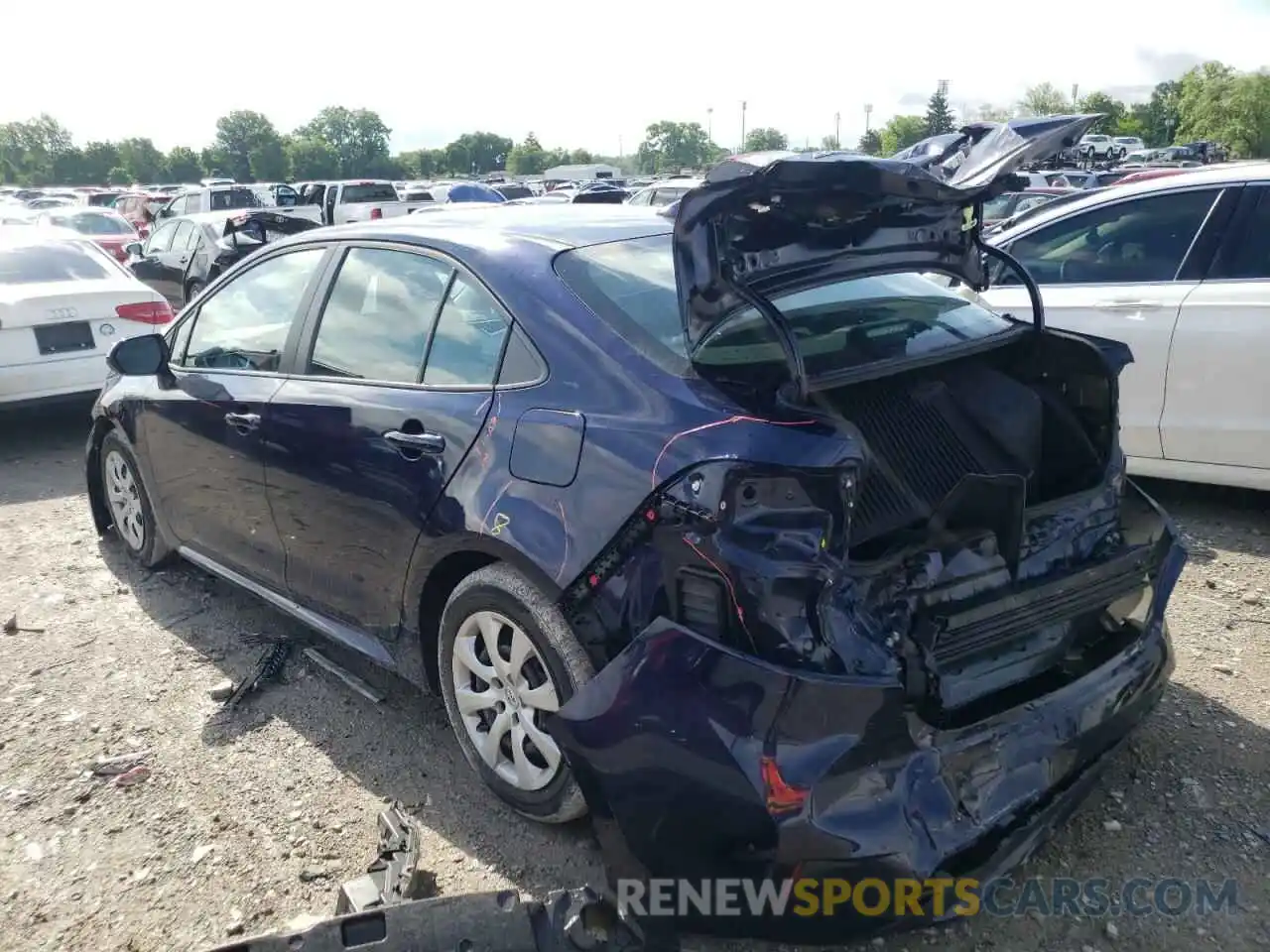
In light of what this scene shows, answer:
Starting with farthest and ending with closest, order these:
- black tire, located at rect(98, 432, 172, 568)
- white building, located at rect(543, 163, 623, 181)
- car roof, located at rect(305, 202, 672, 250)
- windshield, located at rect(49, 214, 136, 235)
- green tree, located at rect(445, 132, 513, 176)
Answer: green tree, located at rect(445, 132, 513, 176), white building, located at rect(543, 163, 623, 181), windshield, located at rect(49, 214, 136, 235), black tire, located at rect(98, 432, 172, 568), car roof, located at rect(305, 202, 672, 250)

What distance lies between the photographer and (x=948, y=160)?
2.88 meters

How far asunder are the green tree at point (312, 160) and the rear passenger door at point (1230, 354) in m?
113

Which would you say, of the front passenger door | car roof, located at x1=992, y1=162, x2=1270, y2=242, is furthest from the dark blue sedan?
the front passenger door

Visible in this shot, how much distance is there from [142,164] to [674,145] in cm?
6766

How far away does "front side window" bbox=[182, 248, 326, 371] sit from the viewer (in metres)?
3.74

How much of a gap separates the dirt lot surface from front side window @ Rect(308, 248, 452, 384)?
1249 mm

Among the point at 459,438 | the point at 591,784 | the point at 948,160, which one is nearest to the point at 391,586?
the point at 459,438

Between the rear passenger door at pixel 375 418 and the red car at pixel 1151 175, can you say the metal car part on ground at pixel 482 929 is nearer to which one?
the rear passenger door at pixel 375 418

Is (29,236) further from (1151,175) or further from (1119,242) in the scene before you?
(1151,175)

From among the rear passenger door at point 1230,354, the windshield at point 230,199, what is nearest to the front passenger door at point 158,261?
the windshield at point 230,199

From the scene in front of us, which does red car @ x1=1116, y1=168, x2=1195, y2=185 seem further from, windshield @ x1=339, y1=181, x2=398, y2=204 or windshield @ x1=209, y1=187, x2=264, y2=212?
windshield @ x1=209, y1=187, x2=264, y2=212

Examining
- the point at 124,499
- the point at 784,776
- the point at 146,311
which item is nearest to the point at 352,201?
the point at 146,311

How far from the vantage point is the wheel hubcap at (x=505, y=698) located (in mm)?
2758

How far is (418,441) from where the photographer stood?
2959 mm
